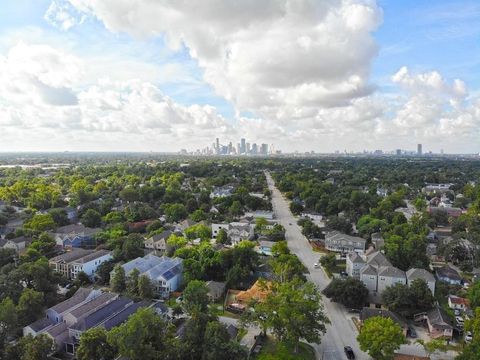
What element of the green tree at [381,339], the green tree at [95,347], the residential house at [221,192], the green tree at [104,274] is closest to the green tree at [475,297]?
the green tree at [381,339]

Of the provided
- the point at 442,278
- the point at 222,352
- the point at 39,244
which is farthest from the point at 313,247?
the point at 39,244

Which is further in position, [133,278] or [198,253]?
[198,253]

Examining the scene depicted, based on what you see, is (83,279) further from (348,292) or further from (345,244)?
(345,244)

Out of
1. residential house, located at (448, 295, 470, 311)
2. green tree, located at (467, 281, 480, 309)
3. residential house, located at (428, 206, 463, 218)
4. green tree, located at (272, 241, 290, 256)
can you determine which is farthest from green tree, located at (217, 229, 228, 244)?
residential house, located at (428, 206, 463, 218)

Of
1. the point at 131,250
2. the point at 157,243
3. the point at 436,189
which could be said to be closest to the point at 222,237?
the point at 157,243

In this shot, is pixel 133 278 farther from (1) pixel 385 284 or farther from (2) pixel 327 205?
(2) pixel 327 205
